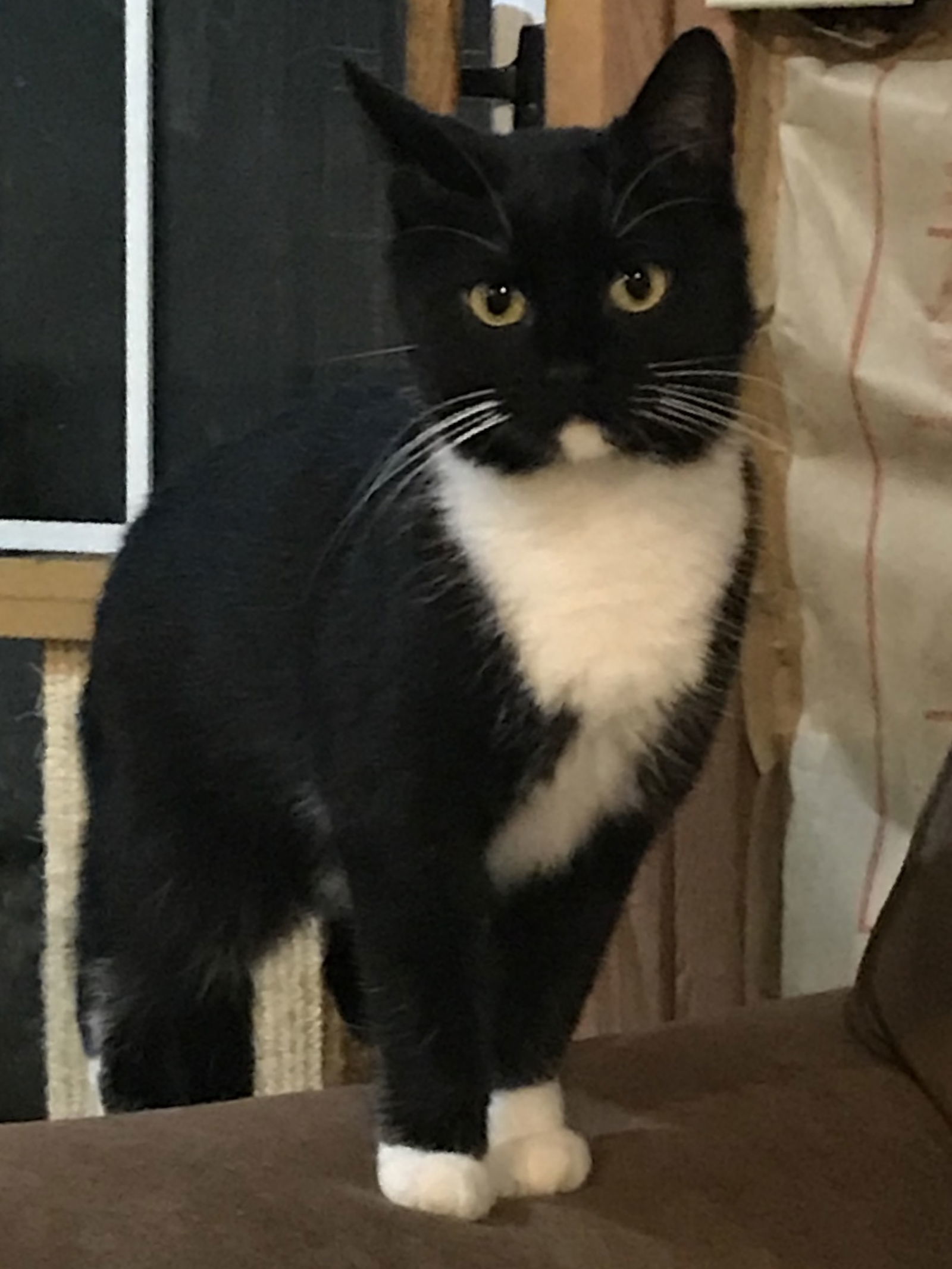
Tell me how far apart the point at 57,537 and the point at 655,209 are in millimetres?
942

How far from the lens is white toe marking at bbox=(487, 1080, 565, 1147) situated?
828 millimetres

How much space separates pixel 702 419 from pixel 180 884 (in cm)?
49

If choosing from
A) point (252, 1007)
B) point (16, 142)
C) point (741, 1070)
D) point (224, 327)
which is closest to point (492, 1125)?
point (741, 1070)

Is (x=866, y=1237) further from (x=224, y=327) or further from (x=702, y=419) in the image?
(x=224, y=327)

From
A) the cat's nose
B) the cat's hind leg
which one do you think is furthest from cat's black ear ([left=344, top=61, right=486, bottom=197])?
the cat's hind leg

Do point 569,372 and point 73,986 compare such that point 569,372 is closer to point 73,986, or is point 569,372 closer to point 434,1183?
point 434,1183

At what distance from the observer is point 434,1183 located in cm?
74

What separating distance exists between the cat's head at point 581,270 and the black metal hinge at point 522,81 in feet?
1.61

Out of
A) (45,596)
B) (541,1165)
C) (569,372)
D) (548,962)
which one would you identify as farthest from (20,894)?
(569,372)

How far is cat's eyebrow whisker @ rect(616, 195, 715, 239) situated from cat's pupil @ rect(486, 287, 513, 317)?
6 centimetres

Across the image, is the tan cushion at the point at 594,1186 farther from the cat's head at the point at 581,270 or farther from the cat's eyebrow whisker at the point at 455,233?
the cat's eyebrow whisker at the point at 455,233

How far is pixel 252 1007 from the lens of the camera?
48.4 inches

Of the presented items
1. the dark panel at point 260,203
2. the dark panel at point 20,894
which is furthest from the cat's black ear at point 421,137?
the dark panel at point 20,894

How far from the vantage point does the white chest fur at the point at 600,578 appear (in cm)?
80
